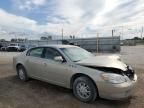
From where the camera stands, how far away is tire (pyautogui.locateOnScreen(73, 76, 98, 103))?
4902 mm

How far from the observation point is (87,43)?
3538 cm

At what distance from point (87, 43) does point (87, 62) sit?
3031cm

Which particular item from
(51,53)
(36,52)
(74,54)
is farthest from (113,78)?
(36,52)

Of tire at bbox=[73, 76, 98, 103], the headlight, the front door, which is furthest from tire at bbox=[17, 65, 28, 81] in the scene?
the headlight

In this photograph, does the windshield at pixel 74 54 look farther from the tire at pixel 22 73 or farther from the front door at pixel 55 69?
the tire at pixel 22 73

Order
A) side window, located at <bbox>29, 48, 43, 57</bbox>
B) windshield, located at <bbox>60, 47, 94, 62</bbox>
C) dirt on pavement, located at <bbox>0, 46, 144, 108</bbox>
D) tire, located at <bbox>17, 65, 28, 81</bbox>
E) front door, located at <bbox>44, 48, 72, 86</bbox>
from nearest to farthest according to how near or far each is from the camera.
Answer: dirt on pavement, located at <bbox>0, 46, 144, 108</bbox> < front door, located at <bbox>44, 48, 72, 86</bbox> < windshield, located at <bbox>60, 47, 94, 62</bbox> < side window, located at <bbox>29, 48, 43, 57</bbox> < tire, located at <bbox>17, 65, 28, 81</bbox>

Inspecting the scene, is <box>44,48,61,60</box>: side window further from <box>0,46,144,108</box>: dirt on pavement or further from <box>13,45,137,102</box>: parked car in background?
<box>0,46,144,108</box>: dirt on pavement

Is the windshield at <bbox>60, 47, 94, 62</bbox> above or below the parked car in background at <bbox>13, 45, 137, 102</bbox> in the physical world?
above

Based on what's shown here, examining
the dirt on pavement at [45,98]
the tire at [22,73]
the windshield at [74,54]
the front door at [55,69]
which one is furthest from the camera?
the tire at [22,73]

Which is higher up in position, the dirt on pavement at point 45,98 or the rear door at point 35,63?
the rear door at point 35,63

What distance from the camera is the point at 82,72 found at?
5.09m

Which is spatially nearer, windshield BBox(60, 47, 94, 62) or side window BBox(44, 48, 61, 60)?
windshield BBox(60, 47, 94, 62)

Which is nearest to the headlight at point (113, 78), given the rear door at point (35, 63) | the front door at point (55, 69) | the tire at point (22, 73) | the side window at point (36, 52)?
the front door at point (55, 69)

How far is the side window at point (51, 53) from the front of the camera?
5999 mm
